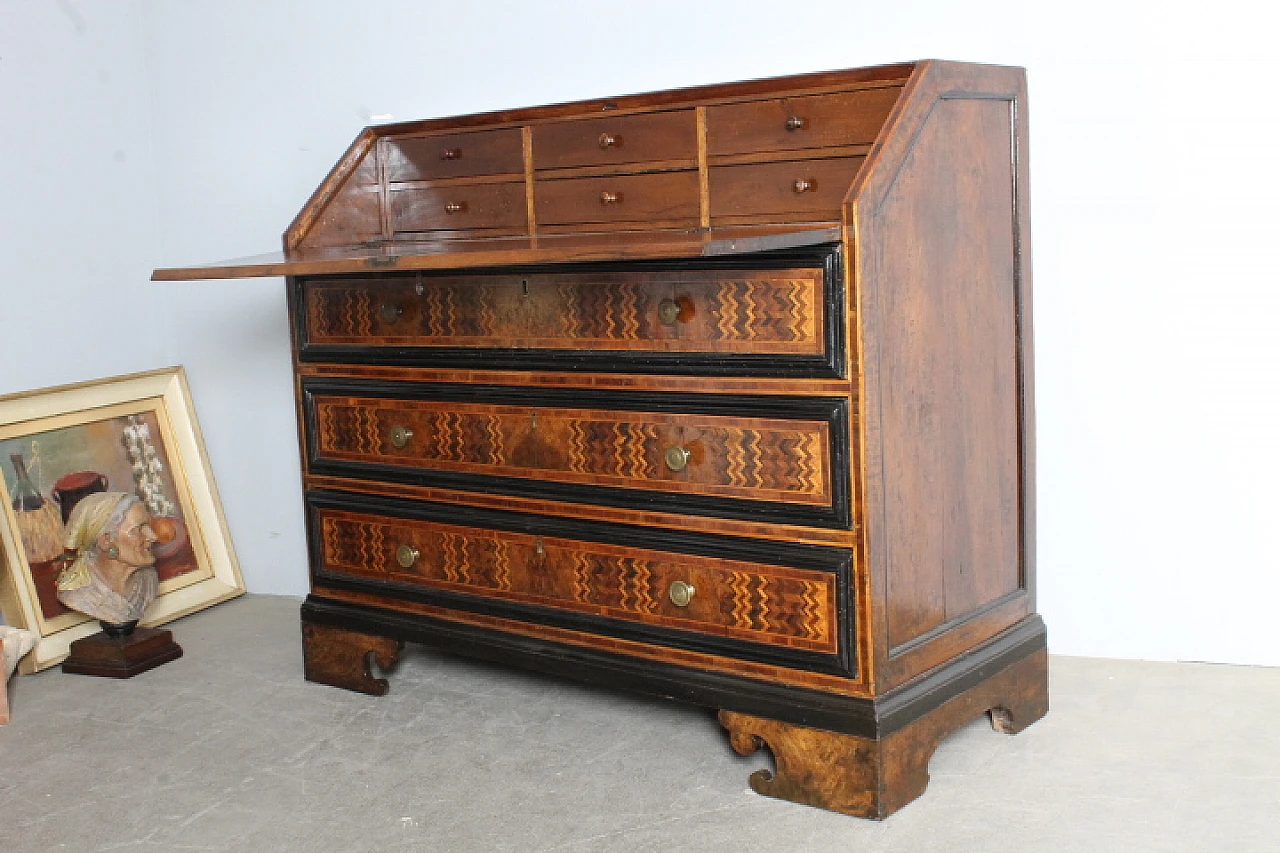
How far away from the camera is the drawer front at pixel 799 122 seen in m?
2.91

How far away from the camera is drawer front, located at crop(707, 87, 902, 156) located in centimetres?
291

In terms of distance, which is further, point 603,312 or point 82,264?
point 82,264

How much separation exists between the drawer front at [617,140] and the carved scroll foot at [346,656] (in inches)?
47.5

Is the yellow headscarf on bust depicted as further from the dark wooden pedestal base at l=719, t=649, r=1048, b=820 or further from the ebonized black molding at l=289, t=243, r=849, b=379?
the dark wooden pedestal base at l=719, t=649, r=1048, b=820

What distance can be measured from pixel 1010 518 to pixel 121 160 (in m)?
2.90

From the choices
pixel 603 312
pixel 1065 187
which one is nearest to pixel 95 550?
pixel 603 312

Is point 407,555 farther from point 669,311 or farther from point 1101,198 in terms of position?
point 1101,198

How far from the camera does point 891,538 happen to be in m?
2.63

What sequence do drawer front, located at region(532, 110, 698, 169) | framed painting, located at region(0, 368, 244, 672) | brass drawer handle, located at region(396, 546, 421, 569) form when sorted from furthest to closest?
framed painting, located at region(0, 368, 244, 672), brass drawer handle, located at region(396, 546, 421, 569), drawer front, located at region(532, 110, 698, 169)

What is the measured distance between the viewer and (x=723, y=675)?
2.78 meters

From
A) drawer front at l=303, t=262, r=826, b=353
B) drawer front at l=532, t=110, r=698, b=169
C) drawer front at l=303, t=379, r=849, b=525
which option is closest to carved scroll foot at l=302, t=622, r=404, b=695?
drawer front at l=303, t=379, r=849, b=525

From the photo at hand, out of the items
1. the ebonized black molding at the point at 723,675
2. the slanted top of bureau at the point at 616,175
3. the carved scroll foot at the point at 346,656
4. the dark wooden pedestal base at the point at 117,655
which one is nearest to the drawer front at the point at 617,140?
the slanted top of bureau at the point at 616,175

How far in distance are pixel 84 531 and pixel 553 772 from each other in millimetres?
1528

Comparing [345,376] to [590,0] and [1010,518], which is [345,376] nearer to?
[590,0]
